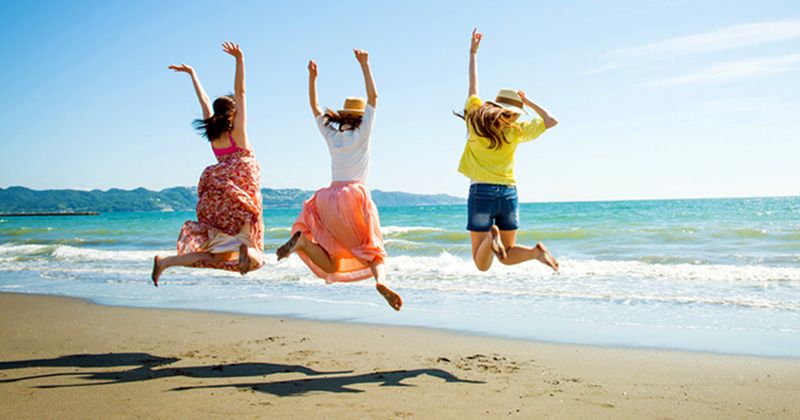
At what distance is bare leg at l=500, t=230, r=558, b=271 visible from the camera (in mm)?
5527

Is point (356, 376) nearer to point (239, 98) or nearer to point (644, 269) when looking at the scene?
point (239, 98)

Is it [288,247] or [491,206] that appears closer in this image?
[288,247]

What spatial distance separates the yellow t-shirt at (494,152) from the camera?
562cm

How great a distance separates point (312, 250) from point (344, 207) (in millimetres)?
458

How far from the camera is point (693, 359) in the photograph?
565cm

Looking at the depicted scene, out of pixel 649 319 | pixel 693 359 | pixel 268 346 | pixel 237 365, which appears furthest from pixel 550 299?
pixel 237 365

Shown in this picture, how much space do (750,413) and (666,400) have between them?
1.68 feet

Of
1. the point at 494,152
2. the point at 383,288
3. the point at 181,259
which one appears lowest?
the point at 383,288

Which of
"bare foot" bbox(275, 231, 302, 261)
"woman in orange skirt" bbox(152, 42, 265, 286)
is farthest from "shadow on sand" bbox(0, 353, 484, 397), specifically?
"bare foot" bbox(275, 231, 302, 261)

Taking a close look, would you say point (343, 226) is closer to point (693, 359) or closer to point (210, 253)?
point (210, 253)

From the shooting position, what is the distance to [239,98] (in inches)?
218

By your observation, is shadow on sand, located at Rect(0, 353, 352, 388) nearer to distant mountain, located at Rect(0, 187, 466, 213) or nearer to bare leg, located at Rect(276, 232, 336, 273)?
bare leg, located at Rect(276, 232, 336, 273)

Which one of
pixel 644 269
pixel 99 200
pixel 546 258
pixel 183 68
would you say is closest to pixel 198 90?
pixel 183 68

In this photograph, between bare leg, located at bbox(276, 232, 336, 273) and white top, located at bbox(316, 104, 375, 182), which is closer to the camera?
bare leg, located at bbox(276, 232, 336, 273)
